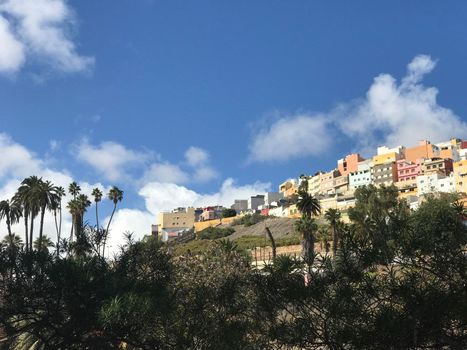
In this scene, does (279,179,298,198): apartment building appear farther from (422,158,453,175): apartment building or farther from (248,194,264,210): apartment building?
(422,158,453,175): apartment building

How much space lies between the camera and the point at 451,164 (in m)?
116

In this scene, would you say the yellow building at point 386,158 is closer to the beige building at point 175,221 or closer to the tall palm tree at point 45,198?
the beige building at point 175,221

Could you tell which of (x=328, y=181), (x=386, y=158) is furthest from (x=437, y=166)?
(x=328, y=181)

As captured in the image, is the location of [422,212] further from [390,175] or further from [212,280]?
[390,175]

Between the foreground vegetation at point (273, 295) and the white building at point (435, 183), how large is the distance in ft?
322

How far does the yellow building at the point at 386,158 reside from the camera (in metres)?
128

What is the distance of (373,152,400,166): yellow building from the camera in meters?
128

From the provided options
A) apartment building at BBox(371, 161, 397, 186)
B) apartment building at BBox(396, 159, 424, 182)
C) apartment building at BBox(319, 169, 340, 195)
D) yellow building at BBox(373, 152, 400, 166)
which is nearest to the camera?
apartment building at BBox(396, 159, 424, 182)

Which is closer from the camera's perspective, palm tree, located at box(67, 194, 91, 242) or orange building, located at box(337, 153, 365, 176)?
palm tree, located at box(67, 194, 91, 242)

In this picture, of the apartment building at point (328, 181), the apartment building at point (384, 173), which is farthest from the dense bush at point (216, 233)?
the apartment building at point (384, 173)

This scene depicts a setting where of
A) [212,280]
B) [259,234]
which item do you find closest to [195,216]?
[259,234]

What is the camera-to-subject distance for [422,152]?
420 ft

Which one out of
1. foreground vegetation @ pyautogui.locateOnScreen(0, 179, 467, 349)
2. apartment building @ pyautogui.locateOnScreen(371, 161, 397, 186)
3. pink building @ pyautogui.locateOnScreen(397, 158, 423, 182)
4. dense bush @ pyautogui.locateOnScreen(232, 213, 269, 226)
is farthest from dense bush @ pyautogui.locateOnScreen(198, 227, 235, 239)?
foreground vegetation @ pyautogui.locateOnScreen(0, 179, 467, 349)

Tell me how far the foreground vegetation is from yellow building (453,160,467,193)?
9636 cm
